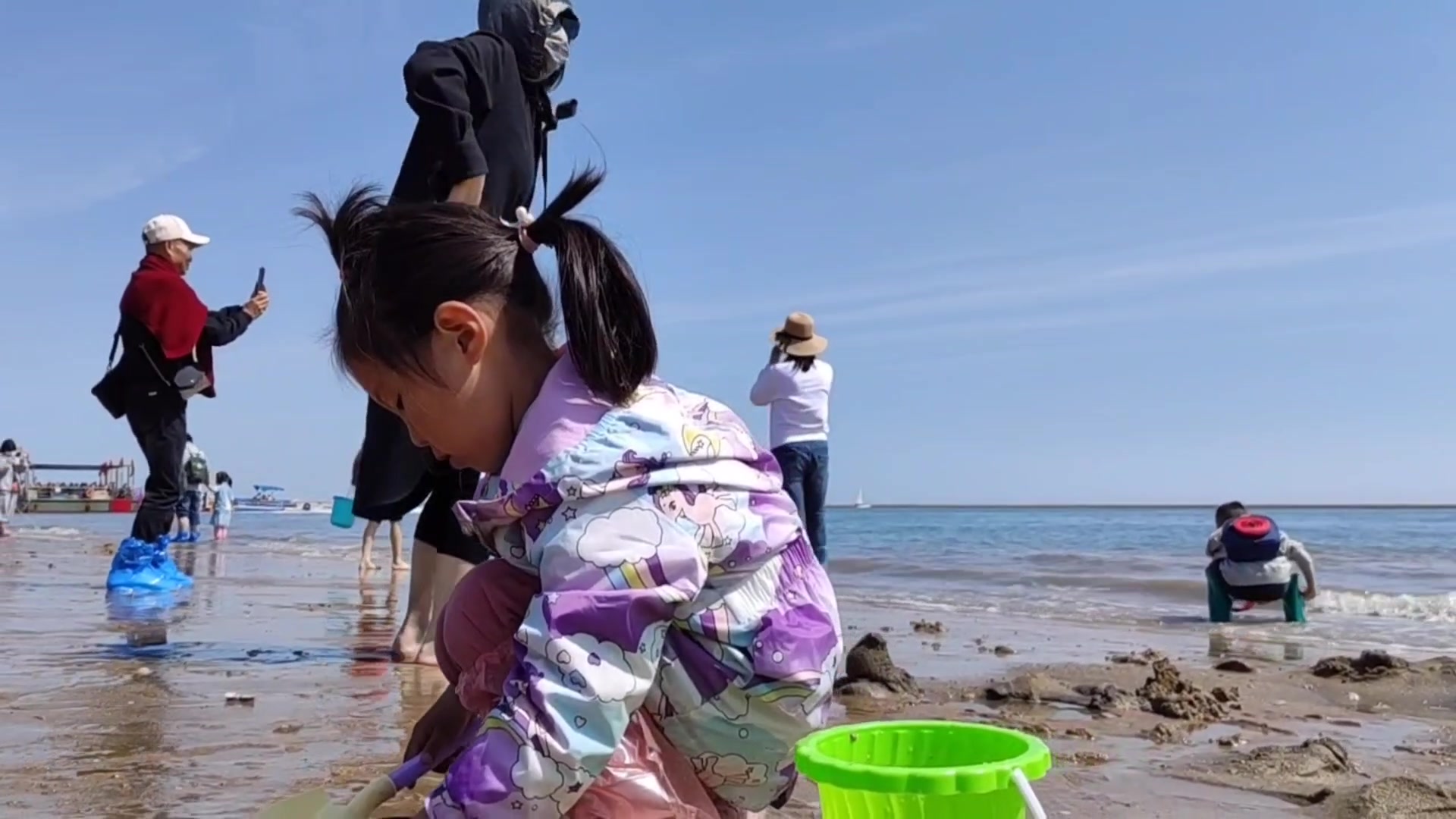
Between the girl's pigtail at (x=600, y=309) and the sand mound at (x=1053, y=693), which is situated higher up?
the girl's pigtail at (x=600, y=309)

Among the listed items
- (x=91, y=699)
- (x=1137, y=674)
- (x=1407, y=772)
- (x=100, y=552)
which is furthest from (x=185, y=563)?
(x=1407, y=772)

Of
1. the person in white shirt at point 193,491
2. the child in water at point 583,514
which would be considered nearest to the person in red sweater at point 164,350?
the child in water at point 583,514

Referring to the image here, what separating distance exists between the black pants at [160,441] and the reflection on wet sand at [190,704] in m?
0.49

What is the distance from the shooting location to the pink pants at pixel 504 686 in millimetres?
1412

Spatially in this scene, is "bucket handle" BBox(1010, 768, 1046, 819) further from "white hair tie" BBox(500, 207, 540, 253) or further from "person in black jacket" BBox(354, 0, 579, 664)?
"person in black jacket" BBox(354, 0, 579, 664)

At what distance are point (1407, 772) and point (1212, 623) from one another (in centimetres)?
450

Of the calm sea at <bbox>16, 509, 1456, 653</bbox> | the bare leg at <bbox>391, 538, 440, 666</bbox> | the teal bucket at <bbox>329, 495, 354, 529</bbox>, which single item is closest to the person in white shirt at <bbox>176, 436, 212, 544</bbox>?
the calm sea at <bbox>16, 509, 1456, 653</bbox>

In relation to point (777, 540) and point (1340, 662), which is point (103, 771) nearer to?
point (777, 540)

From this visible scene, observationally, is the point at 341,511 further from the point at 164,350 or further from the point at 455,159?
the point at 455,159

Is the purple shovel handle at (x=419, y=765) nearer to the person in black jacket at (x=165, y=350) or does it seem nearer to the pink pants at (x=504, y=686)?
the pink pants at (x=504, y=686)

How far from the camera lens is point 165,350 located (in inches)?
219

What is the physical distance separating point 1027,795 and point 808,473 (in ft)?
19.7

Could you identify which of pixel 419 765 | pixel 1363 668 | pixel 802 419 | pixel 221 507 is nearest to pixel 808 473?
pixel 802 419

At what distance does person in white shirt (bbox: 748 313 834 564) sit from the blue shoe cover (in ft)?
11.2
